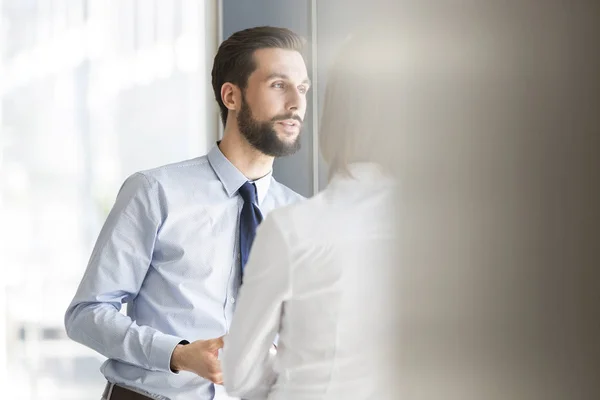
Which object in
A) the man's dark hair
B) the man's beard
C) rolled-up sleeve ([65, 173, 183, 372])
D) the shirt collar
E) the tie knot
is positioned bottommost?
rolled-up sleeve ([65, 173, 183, 372])

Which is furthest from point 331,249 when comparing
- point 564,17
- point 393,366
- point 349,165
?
point 564,17

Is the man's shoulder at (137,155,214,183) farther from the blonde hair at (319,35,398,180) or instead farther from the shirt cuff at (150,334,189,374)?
the blonde hair at (319,35,398,180)

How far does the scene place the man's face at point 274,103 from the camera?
2.34ft

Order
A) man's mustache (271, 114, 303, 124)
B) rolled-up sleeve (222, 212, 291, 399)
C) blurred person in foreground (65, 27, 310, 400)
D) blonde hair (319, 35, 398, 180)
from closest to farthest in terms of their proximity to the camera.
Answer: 1. blonde hair (319, 35, 398, 180)
2. rolled-up sleeve (222, 212, 291, 399)
3. man's mustache (271, 114, 303, 124)
4. blurred person in foreground (65, 27, 310, 400)

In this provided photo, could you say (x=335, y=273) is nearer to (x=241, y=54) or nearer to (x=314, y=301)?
(x=314, y=301)

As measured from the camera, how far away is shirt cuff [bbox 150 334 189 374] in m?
0.81

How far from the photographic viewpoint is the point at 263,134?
795mm

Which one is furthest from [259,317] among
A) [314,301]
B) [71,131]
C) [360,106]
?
[71,131]

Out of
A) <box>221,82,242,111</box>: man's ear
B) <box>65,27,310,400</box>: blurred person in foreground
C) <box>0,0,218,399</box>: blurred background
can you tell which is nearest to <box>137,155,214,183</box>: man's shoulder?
<box>65,27,310,400</box>: blurred person in foreground

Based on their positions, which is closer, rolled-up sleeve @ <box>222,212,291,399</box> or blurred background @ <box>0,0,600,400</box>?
blurred background @ <box>0,0,600,400</box>

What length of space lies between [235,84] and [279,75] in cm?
11

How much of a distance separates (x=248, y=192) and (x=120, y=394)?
1.02 ft

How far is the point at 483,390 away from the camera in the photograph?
0.23m

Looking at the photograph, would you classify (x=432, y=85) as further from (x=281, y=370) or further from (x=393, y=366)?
(x=281, y=370)
